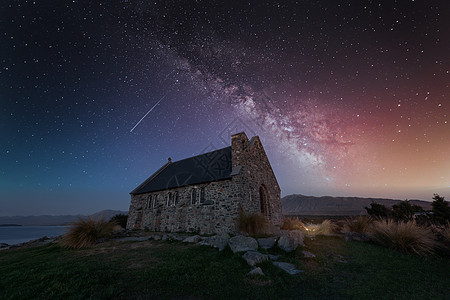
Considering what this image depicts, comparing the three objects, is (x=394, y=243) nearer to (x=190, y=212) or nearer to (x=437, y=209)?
(x=190, y=212)

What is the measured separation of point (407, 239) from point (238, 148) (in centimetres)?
1119

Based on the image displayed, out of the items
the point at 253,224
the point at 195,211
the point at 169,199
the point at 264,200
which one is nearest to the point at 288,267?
the point at 253,224

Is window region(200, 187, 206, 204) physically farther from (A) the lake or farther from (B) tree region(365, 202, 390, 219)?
(B) tree region(365, 202, 390, 219)

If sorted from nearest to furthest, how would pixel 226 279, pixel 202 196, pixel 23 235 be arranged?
pixel 226 279 → pixel 202 196 → pixel 23 235

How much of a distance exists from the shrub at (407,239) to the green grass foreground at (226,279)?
0.70 m

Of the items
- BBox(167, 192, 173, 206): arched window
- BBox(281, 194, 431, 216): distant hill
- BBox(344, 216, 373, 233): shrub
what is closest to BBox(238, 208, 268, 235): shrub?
BBox(344, 216, 373, 233): shrub

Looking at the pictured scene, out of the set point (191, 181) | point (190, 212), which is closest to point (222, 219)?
point (190, 212)

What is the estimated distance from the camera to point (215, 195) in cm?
1492

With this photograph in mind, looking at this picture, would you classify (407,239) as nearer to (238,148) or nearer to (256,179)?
(256,179)

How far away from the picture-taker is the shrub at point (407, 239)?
25.5 ft

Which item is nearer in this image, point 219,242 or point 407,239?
point 407,239

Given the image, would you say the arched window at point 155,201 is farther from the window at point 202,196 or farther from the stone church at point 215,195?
the window at point 202,196

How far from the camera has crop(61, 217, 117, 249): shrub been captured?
984cm

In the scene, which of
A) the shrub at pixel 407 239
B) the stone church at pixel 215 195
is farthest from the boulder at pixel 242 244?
the shrub at pixel 407 239
